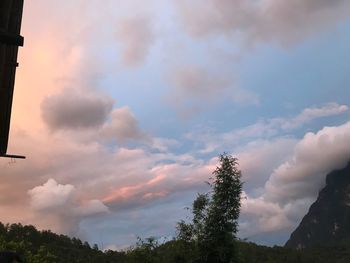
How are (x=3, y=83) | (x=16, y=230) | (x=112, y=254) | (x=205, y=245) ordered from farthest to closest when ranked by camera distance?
(x=16, y=230)
(x=112, y=254)
(x=205, y=245)
(x=3, y=83)

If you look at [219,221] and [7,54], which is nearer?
[7,54]

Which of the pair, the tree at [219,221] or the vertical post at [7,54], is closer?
the vertical post at [7,54]

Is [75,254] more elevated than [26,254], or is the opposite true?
[75,254]

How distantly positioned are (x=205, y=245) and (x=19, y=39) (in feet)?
133

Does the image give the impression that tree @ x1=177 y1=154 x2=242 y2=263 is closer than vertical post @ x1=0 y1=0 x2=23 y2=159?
No

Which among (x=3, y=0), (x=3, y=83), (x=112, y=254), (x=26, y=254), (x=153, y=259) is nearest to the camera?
(x=3, y=0)

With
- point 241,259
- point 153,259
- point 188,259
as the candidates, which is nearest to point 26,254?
point 153,259

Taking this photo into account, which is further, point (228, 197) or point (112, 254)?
point (112, 254)

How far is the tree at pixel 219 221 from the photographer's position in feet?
152

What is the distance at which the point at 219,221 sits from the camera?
4769 centimetres

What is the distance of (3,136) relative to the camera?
11.5m

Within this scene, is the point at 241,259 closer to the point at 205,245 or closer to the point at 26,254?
the point at 205,245

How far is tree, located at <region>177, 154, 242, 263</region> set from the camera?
46.4m

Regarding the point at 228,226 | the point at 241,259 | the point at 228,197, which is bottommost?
the point at 241,259
